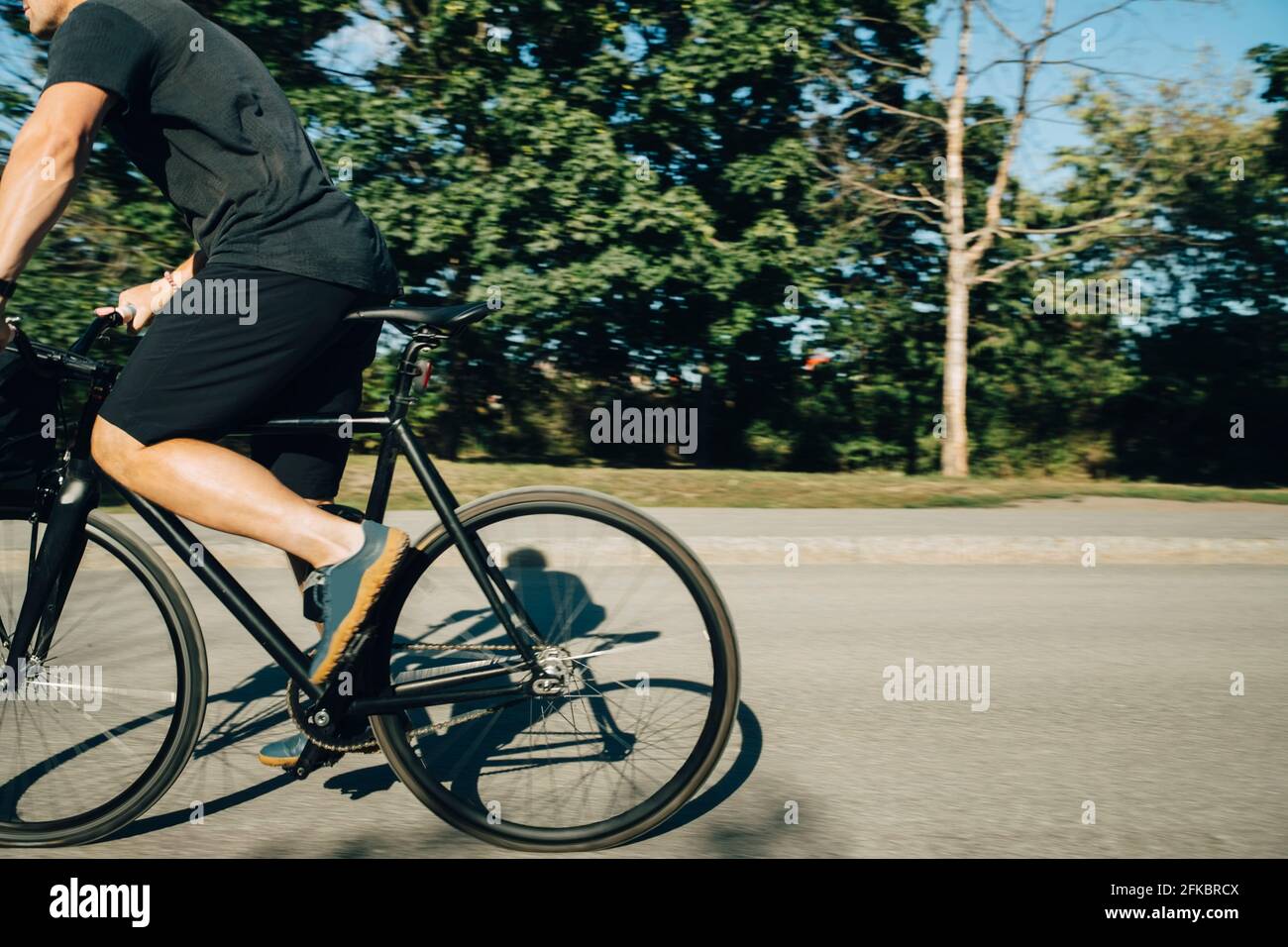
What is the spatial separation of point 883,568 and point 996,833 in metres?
4.83

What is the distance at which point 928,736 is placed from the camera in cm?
389

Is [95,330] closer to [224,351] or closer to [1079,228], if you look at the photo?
[224,351]

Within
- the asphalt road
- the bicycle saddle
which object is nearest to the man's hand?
the bicycle saddle

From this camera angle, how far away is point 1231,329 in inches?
810

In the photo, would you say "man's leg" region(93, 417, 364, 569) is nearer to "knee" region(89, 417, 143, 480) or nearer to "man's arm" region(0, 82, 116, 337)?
"knee" region(89, 417, 143, 480)

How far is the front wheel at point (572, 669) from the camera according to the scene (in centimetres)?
278

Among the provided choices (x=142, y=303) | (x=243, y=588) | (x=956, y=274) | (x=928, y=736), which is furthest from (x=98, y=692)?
(x=956, y=274)

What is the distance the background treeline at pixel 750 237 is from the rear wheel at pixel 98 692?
11.1 meters

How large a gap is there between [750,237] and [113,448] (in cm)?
1483

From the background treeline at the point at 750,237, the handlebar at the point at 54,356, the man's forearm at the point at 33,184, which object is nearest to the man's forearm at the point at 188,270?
the handlebar at the point at 54,356

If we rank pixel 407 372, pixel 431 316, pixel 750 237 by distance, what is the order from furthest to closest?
1. pixel 750 237
2. pixel 407 372
3. pixel 431 316

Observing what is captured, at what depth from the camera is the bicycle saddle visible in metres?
2.67
